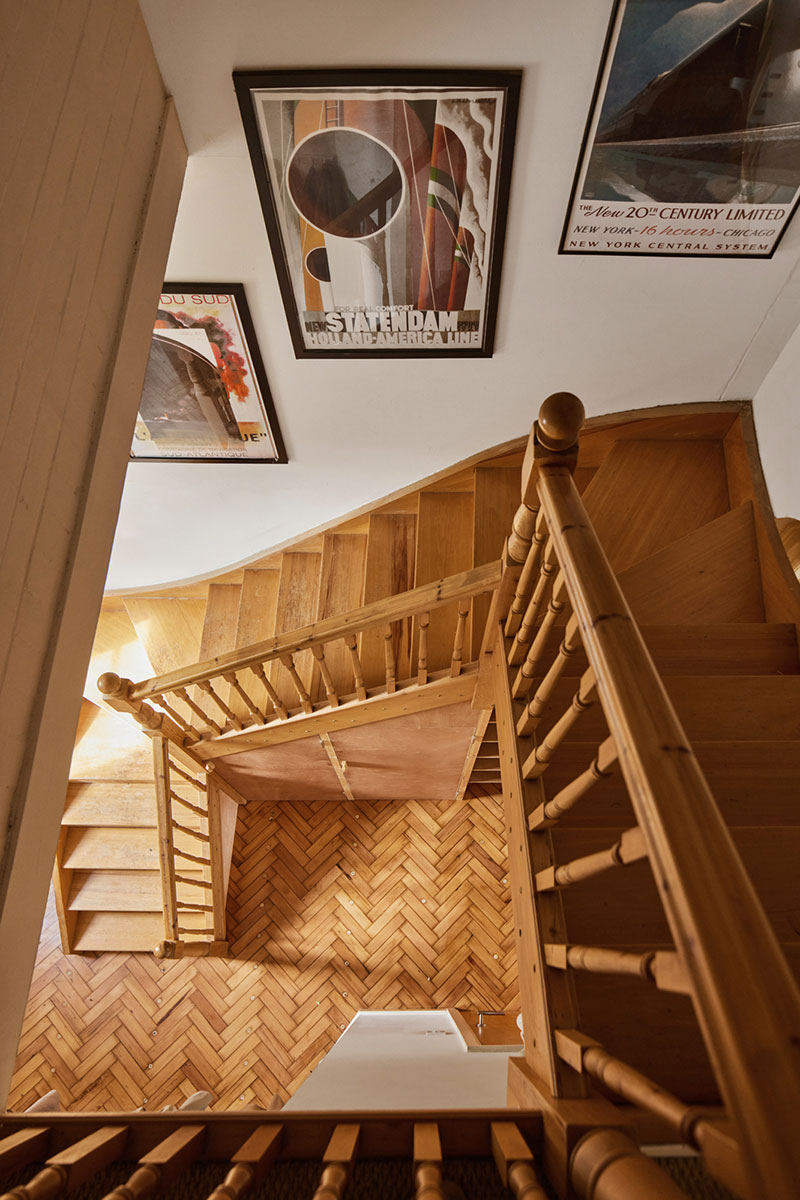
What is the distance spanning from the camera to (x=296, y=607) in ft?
10.7

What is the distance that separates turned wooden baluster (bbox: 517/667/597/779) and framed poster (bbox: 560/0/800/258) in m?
1.61

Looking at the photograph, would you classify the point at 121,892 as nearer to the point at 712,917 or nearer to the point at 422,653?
the point at 422,653

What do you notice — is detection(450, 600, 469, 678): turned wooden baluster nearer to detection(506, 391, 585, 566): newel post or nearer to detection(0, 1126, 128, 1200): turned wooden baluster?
detection(506, 391, 585, 566): newel post

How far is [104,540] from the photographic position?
1.45 meters

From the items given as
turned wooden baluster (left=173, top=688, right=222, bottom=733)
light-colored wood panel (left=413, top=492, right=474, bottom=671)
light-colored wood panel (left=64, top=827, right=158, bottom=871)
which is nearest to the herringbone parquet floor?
light-colored wood panel (left=64, top=827, right=158, bottom=871)

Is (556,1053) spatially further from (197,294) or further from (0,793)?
(197,294)

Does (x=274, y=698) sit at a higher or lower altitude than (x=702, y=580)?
lower

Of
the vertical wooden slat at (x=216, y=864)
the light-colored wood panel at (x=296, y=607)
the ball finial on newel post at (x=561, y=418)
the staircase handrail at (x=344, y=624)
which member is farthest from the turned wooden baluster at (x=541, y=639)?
the vertical wooden slat at (x=216, y=864)

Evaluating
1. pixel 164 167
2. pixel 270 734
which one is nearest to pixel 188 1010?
pixel 270 734

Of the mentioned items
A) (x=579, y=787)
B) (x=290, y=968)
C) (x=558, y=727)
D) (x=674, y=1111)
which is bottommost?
(x=290, y=968)

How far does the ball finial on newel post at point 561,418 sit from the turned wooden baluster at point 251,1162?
1.31 metres

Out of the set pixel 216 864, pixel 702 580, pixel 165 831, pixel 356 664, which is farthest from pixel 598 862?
pixel 216 864

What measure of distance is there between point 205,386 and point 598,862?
2.32 metres

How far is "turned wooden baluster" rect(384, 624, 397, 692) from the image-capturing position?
2.36m
